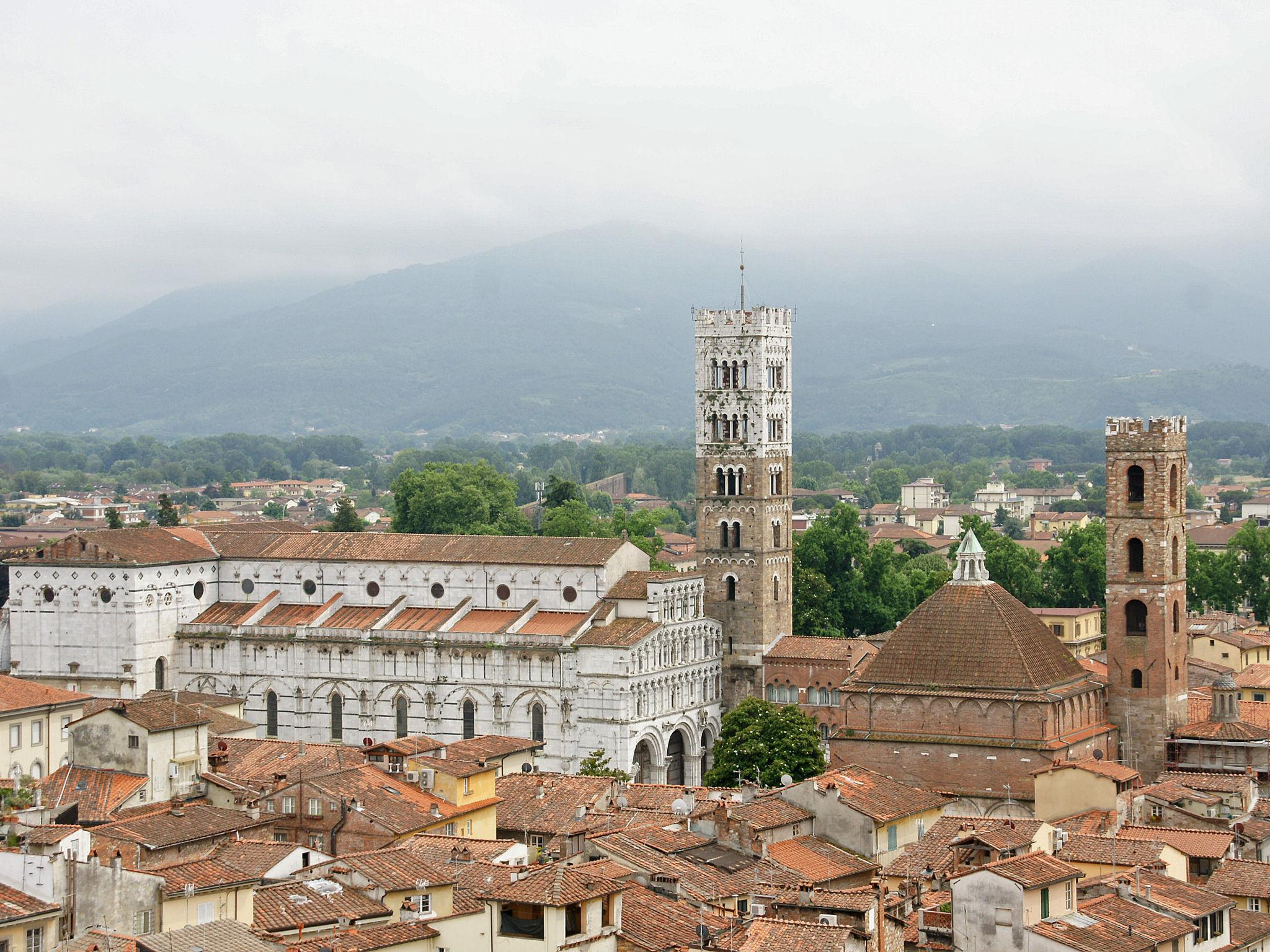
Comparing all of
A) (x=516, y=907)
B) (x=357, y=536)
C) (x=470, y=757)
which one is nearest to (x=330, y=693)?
(x=357, y=536)

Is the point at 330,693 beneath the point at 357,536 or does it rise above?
beneath

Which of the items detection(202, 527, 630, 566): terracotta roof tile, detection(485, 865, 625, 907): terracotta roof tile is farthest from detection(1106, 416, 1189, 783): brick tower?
detection(485, 865, 625, 907): terracotta roof tile

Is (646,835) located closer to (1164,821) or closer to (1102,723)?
(1164,821)

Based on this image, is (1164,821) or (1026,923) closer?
(1026,923)

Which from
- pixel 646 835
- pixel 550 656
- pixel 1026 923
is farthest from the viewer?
pixel 550 656

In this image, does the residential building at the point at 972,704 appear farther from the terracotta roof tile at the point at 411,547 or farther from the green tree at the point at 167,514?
the green tree at the point at 167,514

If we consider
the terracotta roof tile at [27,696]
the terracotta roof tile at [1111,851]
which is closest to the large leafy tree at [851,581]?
the terracotta roof tile at [27,696]
